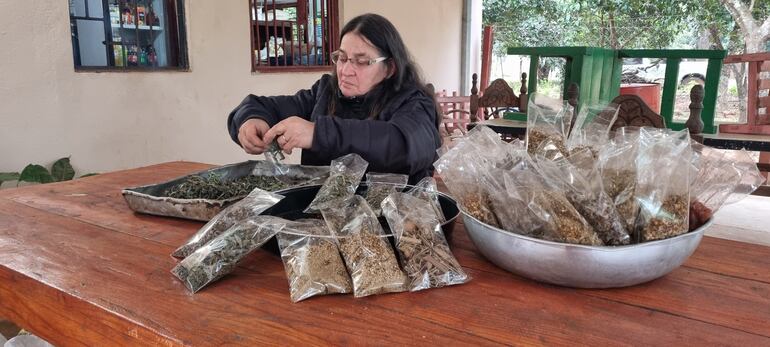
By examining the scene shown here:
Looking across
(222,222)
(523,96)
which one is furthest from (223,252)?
(523,96)

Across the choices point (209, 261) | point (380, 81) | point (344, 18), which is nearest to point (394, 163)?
point (380, 81)

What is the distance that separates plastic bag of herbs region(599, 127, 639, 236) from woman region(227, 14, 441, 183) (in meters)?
0.62

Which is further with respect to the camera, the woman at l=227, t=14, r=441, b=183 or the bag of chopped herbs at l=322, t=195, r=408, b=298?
the woman at l=227, t=14, r=441, b=183

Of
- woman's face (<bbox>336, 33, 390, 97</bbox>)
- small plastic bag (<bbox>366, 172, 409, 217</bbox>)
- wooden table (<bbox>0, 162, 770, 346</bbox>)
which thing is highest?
woman's face (<bbox>336, 33, 390, 97</bbox>)

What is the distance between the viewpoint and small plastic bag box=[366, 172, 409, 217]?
0.89 m

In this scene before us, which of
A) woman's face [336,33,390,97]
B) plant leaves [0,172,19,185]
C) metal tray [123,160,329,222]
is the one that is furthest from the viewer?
plant leaves [0,172,19,185]

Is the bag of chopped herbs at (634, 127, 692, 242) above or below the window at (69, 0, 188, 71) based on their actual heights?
below

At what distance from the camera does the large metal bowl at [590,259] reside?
618mm

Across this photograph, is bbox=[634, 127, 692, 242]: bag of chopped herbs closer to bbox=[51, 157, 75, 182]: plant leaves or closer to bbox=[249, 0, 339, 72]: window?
bbox=[51, 157, 75, 182]: plant leaves

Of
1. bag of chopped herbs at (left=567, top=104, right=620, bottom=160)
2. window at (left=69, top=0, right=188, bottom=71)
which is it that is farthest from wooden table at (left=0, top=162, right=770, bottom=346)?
window at (left=69, top=0, right=188, bottom=71)

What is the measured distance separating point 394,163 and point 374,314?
70 cm

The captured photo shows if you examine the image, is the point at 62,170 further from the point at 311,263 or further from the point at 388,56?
the point at 311,263

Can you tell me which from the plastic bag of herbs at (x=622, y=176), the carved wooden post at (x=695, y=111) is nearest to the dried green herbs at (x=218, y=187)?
the plastic bag of herbs at (x=622, y=176)

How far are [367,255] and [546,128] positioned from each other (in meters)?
0.37
